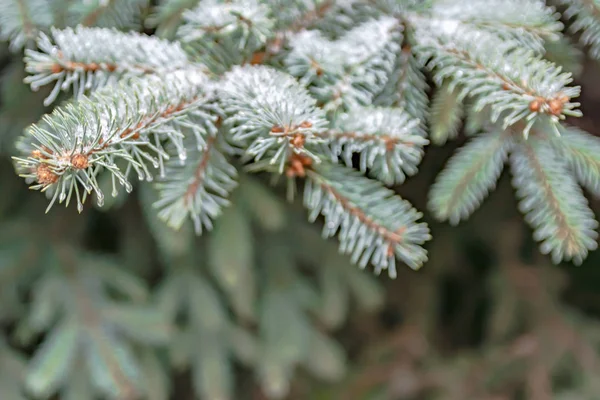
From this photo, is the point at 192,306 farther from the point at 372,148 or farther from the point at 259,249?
the point at 372,148

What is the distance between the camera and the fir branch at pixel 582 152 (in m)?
0.69

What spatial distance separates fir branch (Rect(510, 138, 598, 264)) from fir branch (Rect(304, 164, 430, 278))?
0.15 metres

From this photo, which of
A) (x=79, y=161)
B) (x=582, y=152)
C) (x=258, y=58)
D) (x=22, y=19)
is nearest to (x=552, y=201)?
(x=582, y=152)

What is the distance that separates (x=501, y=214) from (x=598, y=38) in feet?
3.16

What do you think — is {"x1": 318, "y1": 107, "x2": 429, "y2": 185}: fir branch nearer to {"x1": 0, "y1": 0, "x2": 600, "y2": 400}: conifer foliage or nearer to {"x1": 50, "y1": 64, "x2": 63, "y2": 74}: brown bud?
{"x1": 0, "y1": 0, "x2": 600, "y2": 400}: conifer foliage

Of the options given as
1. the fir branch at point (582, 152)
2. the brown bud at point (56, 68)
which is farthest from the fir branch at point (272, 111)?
the fir branch at point (582, 152)

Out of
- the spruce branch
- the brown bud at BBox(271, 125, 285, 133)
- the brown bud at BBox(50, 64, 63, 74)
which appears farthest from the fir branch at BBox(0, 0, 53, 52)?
the spruce branch

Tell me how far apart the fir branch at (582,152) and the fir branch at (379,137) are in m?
0.22

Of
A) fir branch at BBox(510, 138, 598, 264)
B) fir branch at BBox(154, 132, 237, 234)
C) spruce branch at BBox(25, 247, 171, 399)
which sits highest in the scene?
fir branch at BBox(510, 138, 598, 264)

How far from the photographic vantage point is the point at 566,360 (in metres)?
1.60

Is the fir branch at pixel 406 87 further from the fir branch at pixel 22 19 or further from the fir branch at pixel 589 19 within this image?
the fir branch at pixel 22 19

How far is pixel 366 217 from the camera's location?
0.68m

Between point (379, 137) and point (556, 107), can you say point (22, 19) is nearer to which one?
point (379, 137)

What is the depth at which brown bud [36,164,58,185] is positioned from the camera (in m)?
0.52
